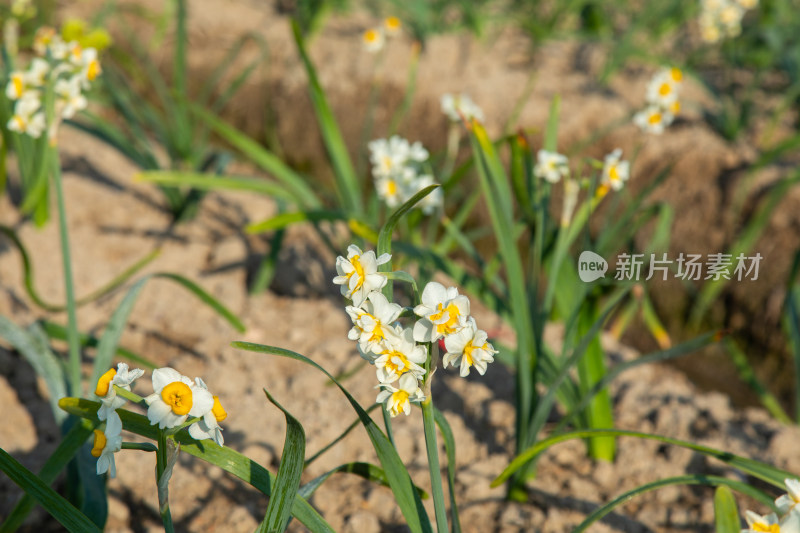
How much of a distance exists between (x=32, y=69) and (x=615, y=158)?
46.3 inches

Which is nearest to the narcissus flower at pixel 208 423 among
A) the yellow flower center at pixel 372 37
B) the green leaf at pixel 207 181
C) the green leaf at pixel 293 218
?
the green leaf at pixel 293 218

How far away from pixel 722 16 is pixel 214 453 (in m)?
2.72

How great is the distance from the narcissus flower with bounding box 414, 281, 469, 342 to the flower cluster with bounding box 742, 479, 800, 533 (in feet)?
1.25

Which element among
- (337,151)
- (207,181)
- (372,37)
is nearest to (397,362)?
(207,181)

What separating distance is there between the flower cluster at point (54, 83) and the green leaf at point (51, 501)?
2.35 feet

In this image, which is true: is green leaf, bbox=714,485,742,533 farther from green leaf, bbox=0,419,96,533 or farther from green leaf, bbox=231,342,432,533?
green leaf, bbox=0,419,96,533

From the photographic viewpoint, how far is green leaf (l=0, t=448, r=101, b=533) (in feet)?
2.82

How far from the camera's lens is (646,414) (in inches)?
65.1

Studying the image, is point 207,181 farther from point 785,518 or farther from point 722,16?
point 722,16

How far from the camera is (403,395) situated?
0.78 m

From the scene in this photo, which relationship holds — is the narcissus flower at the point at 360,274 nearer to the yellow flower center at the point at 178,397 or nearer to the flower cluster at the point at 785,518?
the yellow flower center at the point at 178,397

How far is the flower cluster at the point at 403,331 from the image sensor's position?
0.74 meters

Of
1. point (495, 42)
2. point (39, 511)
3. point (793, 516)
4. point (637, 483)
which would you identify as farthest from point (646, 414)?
point (495, 42)

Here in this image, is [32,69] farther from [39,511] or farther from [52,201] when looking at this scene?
[52,201]
